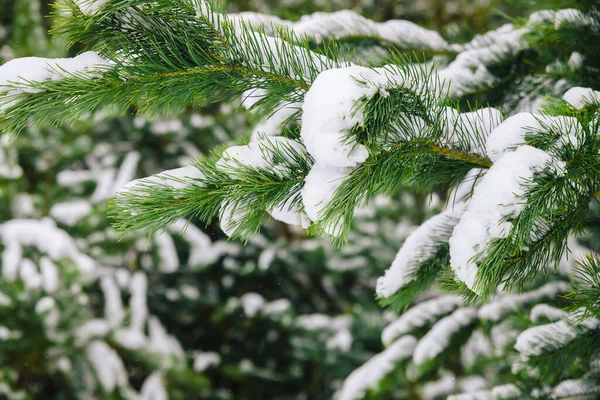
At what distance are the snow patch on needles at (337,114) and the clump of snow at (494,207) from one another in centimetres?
16

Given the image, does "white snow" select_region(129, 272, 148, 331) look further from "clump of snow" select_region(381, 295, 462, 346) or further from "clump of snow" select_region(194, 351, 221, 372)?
"clump of snow" select_region(381, 295, 462, 346)

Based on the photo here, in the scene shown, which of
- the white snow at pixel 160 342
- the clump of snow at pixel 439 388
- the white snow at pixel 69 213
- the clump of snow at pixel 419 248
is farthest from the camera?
the clump of snow at pixel 439 388

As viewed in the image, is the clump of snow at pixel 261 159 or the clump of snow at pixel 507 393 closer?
the clump of snow at pixel 261 159

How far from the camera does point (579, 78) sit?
112 cm

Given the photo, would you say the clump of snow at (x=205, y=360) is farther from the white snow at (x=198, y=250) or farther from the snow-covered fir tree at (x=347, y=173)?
the white snow at (x=198, y=250)

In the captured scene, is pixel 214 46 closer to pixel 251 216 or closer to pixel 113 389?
pixel 251 216

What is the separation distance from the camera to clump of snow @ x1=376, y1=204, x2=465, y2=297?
85 centimetres

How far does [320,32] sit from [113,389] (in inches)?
90.0

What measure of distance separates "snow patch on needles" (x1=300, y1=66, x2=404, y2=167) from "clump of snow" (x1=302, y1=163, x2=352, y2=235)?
0.02 meters

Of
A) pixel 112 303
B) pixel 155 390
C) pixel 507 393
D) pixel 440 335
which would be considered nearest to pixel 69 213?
pixel 112 303

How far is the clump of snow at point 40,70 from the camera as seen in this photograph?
594 mm

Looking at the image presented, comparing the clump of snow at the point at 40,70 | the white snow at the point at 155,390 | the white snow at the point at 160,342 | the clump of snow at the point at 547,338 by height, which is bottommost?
the white snow at the point at 155,390

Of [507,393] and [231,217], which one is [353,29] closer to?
→ [231,217]

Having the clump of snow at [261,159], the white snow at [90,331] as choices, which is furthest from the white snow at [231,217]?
the white snow at [90,331]
